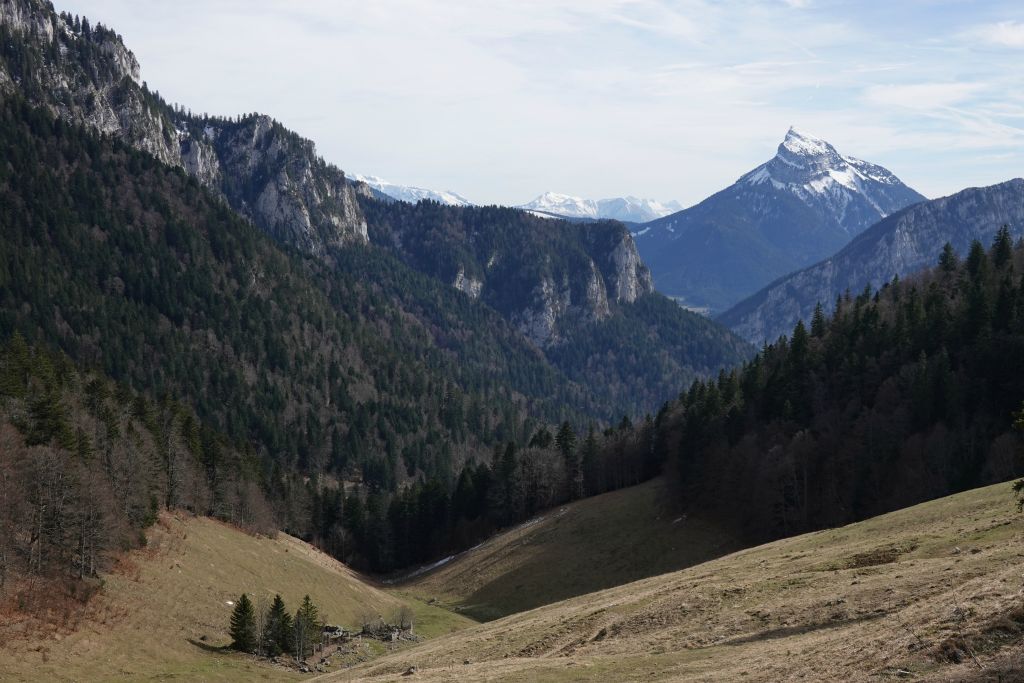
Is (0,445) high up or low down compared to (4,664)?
up

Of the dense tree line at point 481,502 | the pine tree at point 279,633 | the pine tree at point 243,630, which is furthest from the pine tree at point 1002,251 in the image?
the pine tree at point 243,630

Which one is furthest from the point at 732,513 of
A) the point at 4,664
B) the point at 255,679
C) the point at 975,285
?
the point at 4,664

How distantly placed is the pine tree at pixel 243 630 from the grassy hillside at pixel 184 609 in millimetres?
1611

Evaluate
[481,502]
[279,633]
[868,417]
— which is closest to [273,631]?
[279,633]

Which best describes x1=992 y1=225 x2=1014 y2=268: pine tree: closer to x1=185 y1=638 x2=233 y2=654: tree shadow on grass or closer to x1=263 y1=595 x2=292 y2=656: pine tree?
x1=263 y1=595 x2=292 y2=656: pine tree

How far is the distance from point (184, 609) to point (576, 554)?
51.5 m

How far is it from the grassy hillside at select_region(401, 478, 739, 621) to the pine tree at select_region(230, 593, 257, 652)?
3532cm

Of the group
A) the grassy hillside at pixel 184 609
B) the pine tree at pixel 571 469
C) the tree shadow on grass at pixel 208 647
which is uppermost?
the pine tree at pixel 571 469

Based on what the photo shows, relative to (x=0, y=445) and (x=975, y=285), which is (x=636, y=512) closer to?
(x=975, y=285)

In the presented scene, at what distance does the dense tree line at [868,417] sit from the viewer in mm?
91750

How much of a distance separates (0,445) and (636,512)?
7469 centimetres

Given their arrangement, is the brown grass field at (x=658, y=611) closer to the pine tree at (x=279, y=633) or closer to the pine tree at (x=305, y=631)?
the pine tree at (x=279, y=633)

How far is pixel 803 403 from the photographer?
11538 cm

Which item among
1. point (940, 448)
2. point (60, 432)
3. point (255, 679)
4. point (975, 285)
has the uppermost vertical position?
point (975, 285)
